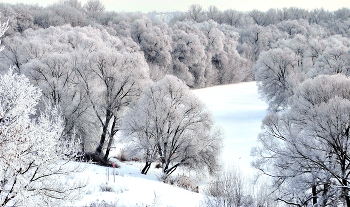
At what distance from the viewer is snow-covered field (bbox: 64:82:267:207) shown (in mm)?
12984

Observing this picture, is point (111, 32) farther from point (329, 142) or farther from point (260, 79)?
point (329, 142)

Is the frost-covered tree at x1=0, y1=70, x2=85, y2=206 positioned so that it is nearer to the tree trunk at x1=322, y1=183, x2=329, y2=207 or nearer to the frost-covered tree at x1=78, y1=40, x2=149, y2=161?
the tree trunk at x1=322, y1=183, x2=329, y2=207

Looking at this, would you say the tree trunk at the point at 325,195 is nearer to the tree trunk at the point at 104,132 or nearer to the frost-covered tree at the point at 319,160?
the frost-covered tree at the point at 319,160

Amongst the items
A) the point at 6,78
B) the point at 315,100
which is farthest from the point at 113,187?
the point at 315,100

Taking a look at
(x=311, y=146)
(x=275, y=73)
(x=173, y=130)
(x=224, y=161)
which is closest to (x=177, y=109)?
(x=173, y=130)

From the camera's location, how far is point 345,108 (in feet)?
48.0

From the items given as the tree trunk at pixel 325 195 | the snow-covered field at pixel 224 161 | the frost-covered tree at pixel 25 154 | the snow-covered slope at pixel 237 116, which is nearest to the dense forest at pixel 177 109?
the tree trunk at pixel 325 195

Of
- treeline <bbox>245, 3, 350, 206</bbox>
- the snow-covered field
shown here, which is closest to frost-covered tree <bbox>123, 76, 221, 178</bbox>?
the snow-covered field

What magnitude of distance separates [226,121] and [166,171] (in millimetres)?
18023

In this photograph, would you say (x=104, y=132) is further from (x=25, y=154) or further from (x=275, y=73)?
(x=275, y=73)

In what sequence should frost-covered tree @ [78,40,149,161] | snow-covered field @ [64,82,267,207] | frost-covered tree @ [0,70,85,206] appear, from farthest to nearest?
frost-covered tree @ [78,40,149,161] → snow-covered field @ [64,82,267,207] → frost-covered tree @ [0,70,85,206]

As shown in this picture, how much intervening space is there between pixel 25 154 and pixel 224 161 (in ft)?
59.9

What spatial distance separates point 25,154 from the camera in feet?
25.3

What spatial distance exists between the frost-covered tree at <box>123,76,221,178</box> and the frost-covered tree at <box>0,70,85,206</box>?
1287 centimetres
